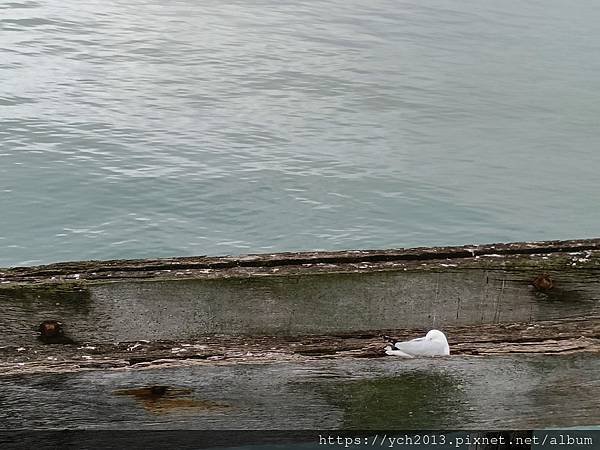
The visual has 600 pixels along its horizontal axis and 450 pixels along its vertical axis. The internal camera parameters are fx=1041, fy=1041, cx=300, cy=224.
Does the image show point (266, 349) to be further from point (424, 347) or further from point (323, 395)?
point (424, 347)

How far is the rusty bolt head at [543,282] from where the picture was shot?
11.6ft

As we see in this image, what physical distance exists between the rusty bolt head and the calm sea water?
4.24 metres

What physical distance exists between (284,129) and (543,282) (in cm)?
707

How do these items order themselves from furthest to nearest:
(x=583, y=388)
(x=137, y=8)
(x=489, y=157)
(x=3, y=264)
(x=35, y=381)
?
(x=137, y=8) → (x=489, y=157) → (x=3, y=264) → (x=583, y=388) → (x=35, y=381)

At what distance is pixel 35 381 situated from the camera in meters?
2.47

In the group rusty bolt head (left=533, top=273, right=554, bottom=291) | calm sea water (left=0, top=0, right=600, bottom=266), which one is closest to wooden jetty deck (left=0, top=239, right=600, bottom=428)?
rusty bolt head (left=533, top=273, right=554, bottom=291)

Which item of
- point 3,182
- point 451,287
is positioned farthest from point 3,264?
point 451,287

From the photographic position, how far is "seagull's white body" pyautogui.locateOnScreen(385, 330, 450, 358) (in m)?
2.76

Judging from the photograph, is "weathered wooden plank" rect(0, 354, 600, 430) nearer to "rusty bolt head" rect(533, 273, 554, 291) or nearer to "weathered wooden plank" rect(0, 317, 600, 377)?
"weathered wooden plank" rect(0, 317, 600, 377)

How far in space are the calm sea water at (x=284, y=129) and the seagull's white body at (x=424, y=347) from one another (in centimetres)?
477

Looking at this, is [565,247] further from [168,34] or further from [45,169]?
[168,34]

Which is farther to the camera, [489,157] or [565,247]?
[489,157]

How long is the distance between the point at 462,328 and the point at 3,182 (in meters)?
6.06

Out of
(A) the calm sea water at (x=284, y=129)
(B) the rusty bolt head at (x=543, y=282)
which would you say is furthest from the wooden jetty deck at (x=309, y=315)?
(A) the calm sea water at (x=284, y=129)
